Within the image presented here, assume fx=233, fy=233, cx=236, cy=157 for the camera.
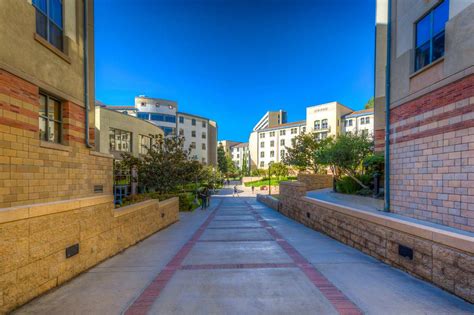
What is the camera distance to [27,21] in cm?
667

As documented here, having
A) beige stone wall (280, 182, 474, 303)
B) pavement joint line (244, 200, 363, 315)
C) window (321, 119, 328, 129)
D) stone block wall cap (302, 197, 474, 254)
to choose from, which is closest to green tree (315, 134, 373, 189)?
beige stone wall (280, 182, 474, 303)

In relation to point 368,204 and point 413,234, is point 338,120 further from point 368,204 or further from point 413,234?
point 413,234

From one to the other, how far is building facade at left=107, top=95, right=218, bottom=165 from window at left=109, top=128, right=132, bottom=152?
59.5ft

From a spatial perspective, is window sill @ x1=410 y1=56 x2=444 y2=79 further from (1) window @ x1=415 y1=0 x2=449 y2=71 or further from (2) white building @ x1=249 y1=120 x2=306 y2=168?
(2) white building @ x1=249 y1=120 x2=306 y2=168

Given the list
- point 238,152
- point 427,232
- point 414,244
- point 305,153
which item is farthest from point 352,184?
point 238,152

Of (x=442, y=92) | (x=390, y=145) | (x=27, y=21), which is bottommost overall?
(x=390, y=145)

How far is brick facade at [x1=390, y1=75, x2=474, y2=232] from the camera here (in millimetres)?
6320

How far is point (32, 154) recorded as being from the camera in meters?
6.64

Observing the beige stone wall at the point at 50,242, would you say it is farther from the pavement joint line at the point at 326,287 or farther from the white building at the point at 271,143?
the white building at the point at 271,143

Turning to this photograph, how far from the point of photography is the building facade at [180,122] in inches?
1956

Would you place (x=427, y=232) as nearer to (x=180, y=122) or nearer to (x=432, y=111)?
(x=432, y=111)

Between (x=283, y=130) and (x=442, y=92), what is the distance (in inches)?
2420

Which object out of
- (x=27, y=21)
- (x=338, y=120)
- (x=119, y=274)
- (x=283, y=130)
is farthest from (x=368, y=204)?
(x=283, y=130)

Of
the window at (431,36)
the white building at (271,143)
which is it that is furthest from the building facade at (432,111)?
the white building at (271,143)
